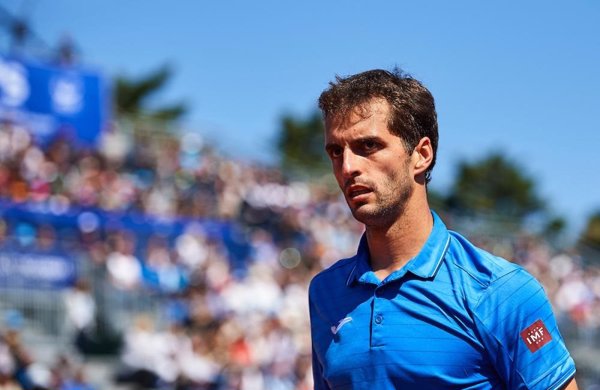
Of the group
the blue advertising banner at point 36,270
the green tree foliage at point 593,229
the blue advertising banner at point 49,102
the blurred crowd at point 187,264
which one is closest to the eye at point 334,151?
the blurred crowd at point 187,264

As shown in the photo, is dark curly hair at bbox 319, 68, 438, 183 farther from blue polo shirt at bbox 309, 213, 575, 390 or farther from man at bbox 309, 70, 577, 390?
blue polo shirt at bbox 309, 213, 575, 390

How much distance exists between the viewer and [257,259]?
18797mm

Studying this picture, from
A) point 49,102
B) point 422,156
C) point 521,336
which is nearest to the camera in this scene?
Result: point 521,336

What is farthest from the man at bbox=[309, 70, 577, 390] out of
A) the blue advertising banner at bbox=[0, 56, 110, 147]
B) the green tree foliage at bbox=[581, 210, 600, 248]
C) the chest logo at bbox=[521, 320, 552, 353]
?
the green tree foliage at bbox=[581, 210, 600, 248]

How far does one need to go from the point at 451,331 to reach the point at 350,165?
1.84 ft

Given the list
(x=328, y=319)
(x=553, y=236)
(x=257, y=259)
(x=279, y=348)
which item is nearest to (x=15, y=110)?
(x=257, y=259)

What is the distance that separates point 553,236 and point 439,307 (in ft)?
75.4

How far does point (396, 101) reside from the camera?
9.98 feet

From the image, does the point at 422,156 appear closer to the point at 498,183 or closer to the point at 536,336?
the point at 536,336

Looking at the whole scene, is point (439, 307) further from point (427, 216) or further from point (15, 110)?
A: point (15, 110)

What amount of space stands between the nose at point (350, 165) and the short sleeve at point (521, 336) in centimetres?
51

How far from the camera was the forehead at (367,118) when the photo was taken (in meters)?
3.02

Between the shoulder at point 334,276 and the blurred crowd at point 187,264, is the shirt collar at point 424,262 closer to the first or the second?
the shoulder at point 334,276

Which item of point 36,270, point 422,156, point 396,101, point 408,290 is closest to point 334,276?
point 408,290
